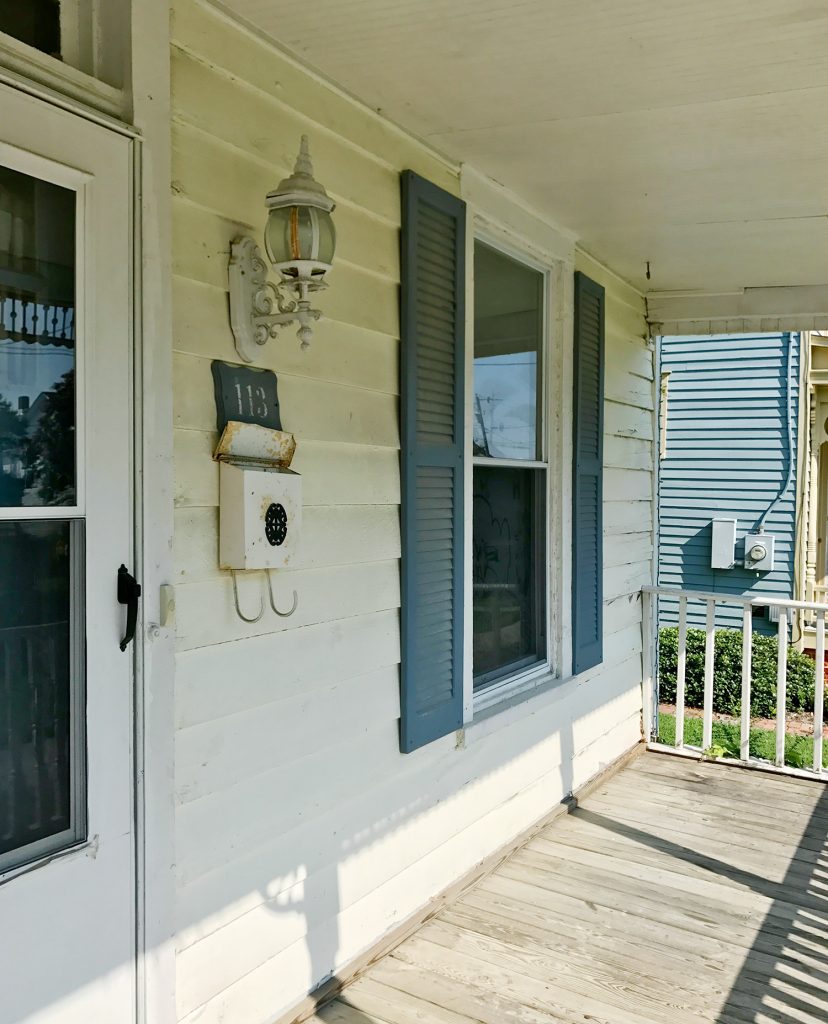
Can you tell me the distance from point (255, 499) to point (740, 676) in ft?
21.9

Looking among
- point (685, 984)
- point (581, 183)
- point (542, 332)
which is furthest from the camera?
point (542, 332)

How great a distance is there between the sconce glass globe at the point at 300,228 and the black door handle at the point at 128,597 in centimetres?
78

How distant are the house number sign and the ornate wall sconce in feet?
0.16

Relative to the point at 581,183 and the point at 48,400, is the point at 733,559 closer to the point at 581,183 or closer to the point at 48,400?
the point at 581,183

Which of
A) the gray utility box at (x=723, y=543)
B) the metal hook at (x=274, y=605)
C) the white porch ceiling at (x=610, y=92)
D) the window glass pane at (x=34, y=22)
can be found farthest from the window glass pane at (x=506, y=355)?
the gray utility box at (x=723, y=543)

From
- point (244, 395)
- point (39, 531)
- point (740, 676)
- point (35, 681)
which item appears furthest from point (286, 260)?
point (740, 676)

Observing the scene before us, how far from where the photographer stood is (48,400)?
166cm

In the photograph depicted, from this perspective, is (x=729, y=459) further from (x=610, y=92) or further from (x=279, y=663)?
(x=279, y=663)

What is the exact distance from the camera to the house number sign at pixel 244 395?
2037 millimetres

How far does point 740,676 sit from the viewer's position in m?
7.74

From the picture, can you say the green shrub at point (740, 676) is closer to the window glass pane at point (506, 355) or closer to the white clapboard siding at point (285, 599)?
the window glass pane at point (506, 355)

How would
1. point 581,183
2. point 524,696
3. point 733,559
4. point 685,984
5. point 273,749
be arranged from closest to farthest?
1. point 273,749
2. point 685,984
3. point 581,183
4. point 524,696
5. point 733,559

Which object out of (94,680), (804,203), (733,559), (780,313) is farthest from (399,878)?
(733,559)

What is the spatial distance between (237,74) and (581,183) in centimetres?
155
